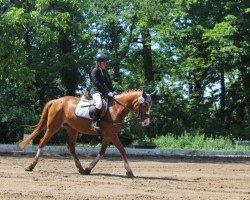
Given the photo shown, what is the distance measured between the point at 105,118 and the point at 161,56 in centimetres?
2104

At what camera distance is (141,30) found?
3531 centimetres

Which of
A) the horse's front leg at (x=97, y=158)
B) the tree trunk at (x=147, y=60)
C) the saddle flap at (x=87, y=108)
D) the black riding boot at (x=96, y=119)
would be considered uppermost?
the tree trunk at (x=147, y=60)

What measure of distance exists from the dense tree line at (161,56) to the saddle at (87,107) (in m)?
13.9

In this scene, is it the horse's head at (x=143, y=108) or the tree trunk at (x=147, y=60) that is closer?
the horse's head at (x=143, y=108)

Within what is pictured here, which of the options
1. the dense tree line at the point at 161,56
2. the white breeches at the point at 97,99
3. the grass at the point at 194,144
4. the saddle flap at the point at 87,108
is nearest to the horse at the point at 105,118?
the saddle flap at the point at 87,108

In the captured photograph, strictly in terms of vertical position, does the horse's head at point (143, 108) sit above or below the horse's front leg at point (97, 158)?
above

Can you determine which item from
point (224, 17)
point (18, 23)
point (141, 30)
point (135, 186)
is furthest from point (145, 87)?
point (135, 186)

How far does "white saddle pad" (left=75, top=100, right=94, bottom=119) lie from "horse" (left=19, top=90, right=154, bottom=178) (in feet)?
0.40

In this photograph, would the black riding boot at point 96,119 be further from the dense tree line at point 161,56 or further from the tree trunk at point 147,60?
the tree trunk at point 147,60

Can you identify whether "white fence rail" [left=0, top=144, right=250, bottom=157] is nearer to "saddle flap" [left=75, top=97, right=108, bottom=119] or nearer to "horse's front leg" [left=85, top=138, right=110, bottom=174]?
"saddle flap" [left=75, top=97, right=108, bottom=119]

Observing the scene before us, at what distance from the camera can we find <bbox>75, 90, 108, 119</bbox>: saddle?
1497 cm

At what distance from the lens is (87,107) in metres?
15.4

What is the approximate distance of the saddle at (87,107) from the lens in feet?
49.1

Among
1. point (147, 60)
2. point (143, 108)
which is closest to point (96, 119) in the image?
point (143, 108)
